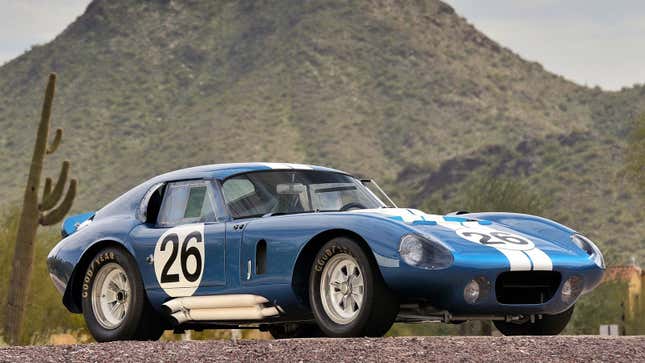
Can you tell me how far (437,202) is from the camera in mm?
69750

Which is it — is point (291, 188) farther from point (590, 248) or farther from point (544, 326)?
point (590, 248)

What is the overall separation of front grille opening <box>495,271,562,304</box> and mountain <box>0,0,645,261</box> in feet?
215

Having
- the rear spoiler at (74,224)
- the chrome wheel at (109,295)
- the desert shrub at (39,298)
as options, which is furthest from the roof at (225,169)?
the desert shrub at (39,298)

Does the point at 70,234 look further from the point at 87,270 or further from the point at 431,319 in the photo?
the point at 431,319

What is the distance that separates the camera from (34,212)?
2567 cm

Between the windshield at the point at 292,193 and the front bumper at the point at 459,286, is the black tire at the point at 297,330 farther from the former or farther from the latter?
the front bumper at the point at 459,286

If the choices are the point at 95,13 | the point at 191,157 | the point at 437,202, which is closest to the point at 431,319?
the point at 437,202

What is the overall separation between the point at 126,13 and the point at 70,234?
147 metres

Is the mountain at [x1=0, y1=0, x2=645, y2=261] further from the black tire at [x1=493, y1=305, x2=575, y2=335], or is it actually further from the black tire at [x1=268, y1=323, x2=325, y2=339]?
the black tire at [x1=493, y1=305, x2=575, y2=335]

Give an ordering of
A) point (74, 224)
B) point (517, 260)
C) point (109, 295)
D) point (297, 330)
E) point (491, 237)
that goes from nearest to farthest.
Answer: point (517, 260)
point (491, 237)
point (109, 295)
point (297, 330)
point (74, 224)

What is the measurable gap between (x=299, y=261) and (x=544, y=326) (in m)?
2.25

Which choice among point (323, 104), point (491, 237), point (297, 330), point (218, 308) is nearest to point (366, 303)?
point (491, 237)

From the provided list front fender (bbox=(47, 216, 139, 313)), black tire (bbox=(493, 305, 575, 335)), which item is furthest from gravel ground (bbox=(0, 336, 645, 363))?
front fender (bbox=(47, 216, 139, 313))

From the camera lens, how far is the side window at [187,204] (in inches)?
405
